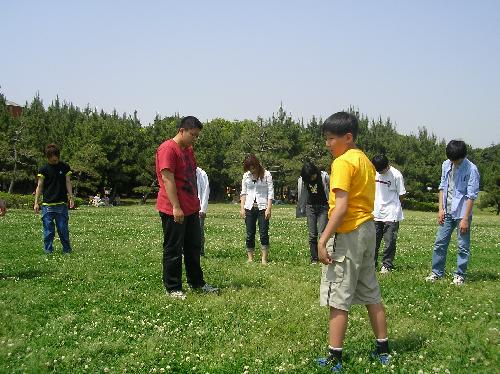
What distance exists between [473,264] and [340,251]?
304 inches

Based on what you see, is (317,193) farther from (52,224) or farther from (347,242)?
(52,224)

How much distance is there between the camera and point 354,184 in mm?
4895

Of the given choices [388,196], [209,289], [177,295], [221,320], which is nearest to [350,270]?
[221,320]

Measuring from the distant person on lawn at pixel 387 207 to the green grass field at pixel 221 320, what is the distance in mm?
545

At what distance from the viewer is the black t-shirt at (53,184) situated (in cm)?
1170

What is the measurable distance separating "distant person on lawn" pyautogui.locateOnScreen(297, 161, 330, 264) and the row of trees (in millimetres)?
43006

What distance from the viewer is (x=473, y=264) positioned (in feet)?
37.2

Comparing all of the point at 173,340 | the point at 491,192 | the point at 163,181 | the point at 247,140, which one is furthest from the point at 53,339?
the point at 491,192

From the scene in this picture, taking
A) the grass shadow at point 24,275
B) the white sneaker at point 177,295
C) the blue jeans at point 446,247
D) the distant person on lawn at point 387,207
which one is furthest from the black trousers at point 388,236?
the grass shadow at point 24,275

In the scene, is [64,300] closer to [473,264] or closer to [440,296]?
[440,296]

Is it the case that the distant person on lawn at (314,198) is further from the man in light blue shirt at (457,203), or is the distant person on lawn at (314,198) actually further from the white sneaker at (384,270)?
the man in light blue shirt at (457,203)

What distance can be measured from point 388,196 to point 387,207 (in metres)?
0.23

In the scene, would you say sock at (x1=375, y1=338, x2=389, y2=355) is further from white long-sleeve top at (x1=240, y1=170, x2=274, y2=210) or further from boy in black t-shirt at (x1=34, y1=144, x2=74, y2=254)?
boy in black t-shirt at (x1=34, y1=144, x2=74, y2=254)

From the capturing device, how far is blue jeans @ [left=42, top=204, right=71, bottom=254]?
1163 cm
